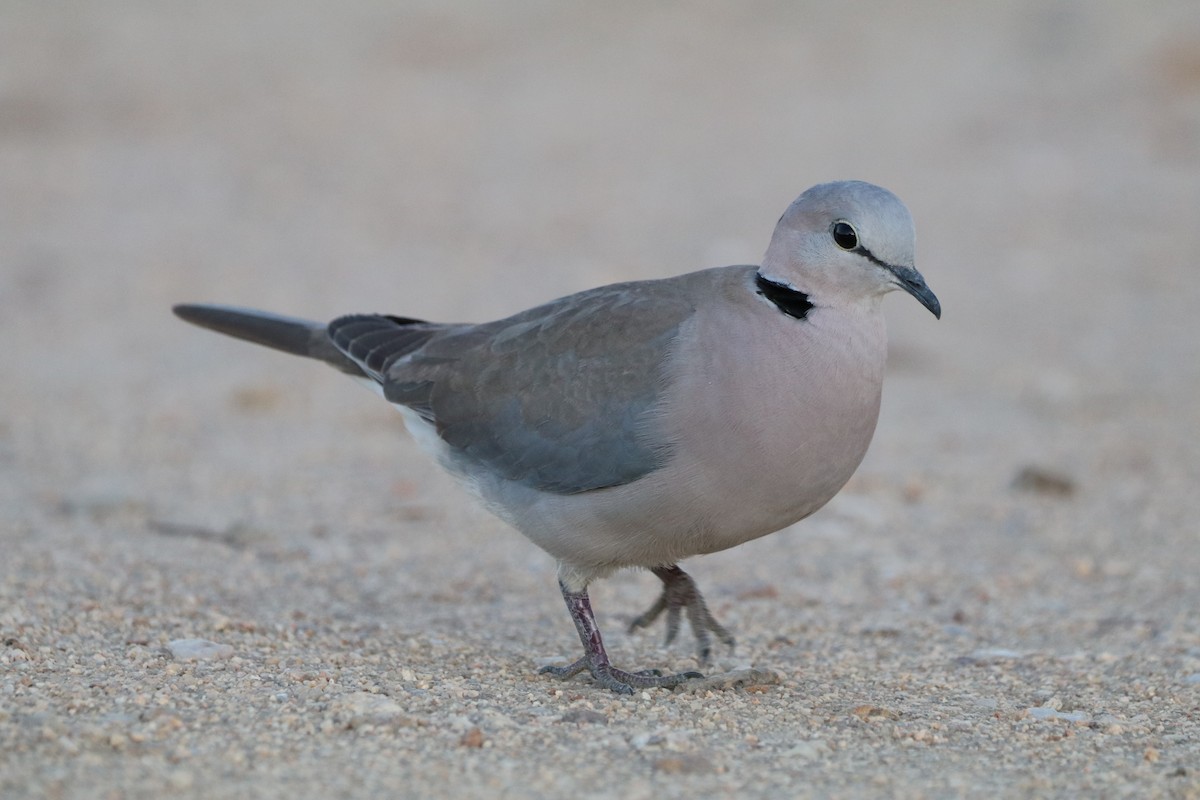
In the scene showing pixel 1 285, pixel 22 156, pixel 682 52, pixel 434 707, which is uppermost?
pixel 682 52

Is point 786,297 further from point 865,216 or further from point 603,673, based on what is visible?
point 603,673

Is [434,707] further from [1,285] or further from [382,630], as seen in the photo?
[1,285]

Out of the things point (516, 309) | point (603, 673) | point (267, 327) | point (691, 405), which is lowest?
point (603, 673)

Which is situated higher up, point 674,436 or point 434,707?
point 674,436

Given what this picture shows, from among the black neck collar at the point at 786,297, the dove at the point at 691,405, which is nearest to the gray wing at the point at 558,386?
the dove at the point at 691,405

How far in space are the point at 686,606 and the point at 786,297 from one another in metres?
1.16

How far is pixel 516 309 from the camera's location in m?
9.32

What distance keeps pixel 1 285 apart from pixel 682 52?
8018 mm

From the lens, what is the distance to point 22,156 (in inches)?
487

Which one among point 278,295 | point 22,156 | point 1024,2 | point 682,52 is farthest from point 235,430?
point 1024,2

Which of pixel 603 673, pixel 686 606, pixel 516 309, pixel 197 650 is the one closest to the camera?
pixel 197 650

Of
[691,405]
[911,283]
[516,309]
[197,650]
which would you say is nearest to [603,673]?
[691,405]

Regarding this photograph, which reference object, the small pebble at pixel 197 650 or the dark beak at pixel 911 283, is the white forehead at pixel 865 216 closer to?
the dark beak at pixel 911 283

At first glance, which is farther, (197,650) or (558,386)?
(558,386)
